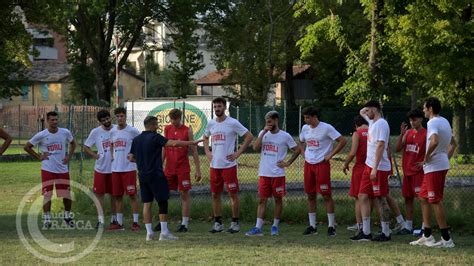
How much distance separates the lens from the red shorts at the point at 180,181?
45.0ft

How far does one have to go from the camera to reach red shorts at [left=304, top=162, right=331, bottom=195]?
1288 cm

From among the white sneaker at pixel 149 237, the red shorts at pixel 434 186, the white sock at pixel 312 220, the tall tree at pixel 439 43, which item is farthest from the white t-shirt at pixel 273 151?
the tall tree at pixel 439 43

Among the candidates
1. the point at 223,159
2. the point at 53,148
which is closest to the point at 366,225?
the point at 223,159

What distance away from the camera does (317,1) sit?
2395 cm

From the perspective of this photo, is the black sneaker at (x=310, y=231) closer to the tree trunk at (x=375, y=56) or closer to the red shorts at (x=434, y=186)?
the red shorts at (x=434, y=186)

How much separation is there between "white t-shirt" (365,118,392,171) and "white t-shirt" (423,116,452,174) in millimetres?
653

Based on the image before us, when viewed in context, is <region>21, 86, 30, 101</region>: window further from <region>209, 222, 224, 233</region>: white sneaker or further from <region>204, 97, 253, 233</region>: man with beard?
<region>209, 222, 224, 233</region>: white sneaker

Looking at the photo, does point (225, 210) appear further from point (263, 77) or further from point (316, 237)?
point (263, 77)

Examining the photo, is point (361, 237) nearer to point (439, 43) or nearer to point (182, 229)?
point (182, 229)

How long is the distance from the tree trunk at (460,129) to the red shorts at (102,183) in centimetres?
930

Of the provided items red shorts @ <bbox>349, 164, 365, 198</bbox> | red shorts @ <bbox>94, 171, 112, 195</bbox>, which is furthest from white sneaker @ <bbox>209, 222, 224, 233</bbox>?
red shorts @ <bbox>349, 164, 365, 198</bbox>

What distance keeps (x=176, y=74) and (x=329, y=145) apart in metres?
46.4

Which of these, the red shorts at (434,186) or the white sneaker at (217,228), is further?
the white sneaker at (217,228)

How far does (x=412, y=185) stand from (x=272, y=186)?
87.9 inches
